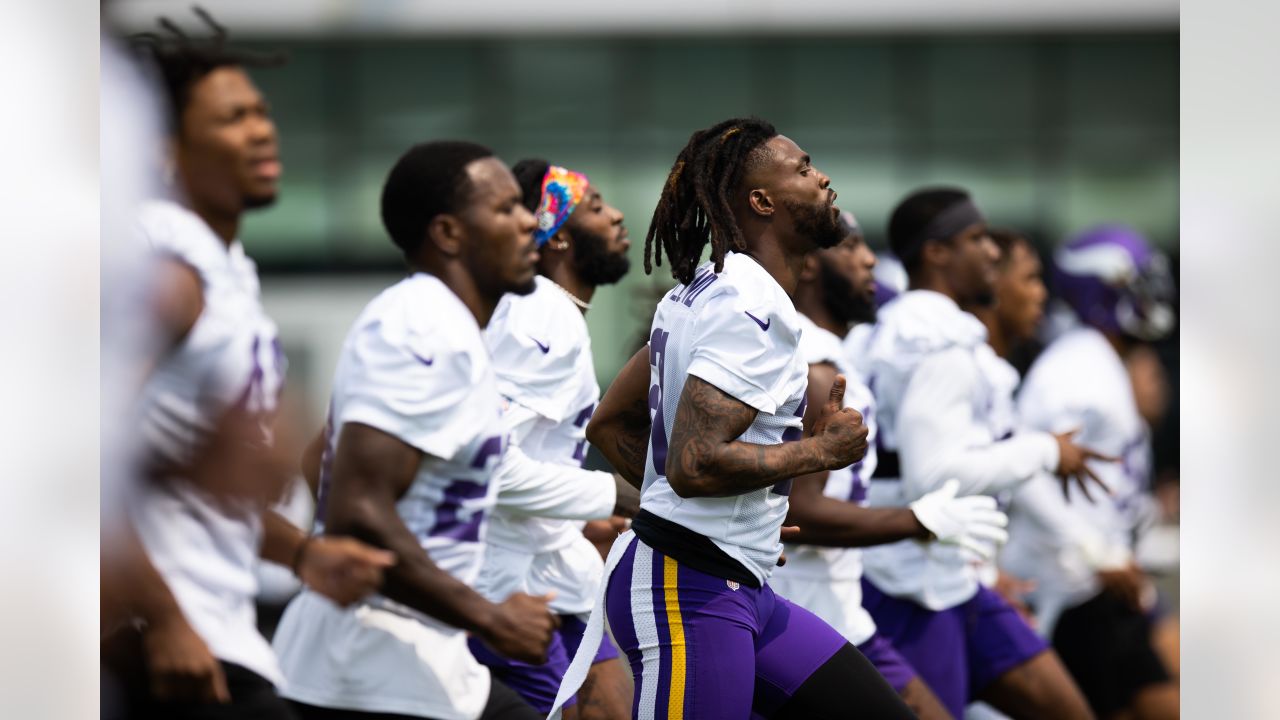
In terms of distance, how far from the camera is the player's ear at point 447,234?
5004 mm

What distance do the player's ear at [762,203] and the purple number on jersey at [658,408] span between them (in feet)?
1.31

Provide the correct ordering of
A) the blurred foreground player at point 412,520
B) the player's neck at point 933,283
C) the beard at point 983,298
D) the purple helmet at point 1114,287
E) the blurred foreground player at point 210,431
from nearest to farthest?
the blurred foreground player at point 210,431 < the blurred foreground player at point 412,520 < the player's neck at point 933,283 < the beard at point 983,298 < the purple helmet at point 1114,287

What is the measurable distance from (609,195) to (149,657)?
A: 1343 centimetres

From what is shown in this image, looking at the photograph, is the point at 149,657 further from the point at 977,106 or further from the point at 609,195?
the point at 977,106

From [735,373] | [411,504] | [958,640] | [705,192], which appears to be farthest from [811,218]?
[958,640]

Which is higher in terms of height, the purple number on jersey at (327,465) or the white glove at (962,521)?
the purple number on jersey at (327,465)

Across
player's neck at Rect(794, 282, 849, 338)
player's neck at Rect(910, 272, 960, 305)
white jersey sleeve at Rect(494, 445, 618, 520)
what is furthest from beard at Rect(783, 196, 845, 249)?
player's neck at Rect(910, 272, 960, 305)

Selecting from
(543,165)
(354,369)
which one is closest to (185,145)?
(354,369)

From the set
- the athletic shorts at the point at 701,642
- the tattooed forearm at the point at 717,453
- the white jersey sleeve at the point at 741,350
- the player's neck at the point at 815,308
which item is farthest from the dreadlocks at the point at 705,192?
the player's neck at the point at 815,308

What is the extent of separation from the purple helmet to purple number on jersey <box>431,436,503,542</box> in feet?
17.7

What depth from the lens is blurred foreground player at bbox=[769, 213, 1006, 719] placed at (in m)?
5.49

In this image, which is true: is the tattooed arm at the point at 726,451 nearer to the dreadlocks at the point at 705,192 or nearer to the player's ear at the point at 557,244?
the dreadlocks at the point at 705,192

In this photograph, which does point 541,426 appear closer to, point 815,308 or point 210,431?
point 815,308

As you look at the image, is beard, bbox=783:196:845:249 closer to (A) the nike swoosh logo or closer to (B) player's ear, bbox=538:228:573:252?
(A) the nike swoosh logo
